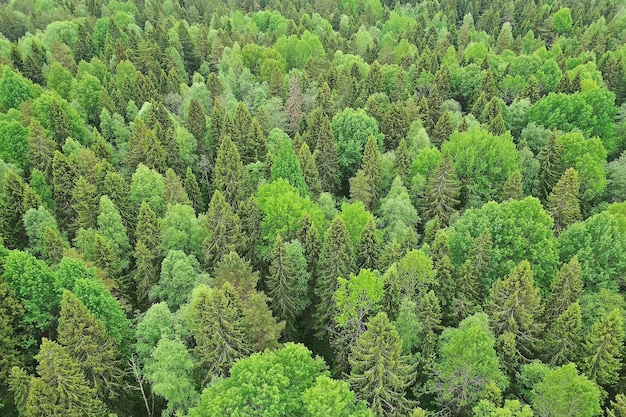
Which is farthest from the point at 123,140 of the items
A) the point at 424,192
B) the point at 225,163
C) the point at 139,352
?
the point at 424,192

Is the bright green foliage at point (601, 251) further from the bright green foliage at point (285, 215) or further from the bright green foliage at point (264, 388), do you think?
the bright green foliage at point (264, 388)

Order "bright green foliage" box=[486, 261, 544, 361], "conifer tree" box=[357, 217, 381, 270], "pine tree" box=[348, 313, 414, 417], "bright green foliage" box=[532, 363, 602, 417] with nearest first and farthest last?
1. "bright green foliage" box=[532, 363, 602, 417]
2. "pine tree" box=[348, 313, 414, 417]
3. "bright green foliage" box=[486, 261, 544, 361]
4. "conifer tree" box=[357, 217, 381, 270]

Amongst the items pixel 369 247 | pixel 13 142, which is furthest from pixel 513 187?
pixel 13 142

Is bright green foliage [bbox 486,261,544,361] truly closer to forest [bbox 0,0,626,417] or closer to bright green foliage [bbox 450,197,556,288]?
forest [bbox 0,0,626,417]

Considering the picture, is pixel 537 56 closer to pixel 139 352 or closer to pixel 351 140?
pixel 351 140

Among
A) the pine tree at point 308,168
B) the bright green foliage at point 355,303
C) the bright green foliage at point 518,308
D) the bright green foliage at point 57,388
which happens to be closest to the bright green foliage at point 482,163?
the pine tree at point 308,168

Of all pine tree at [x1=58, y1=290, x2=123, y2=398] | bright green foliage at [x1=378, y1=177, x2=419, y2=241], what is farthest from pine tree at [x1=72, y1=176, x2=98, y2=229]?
bright green foliage at [x1=378, y1=177, x2=419, y2=241]
